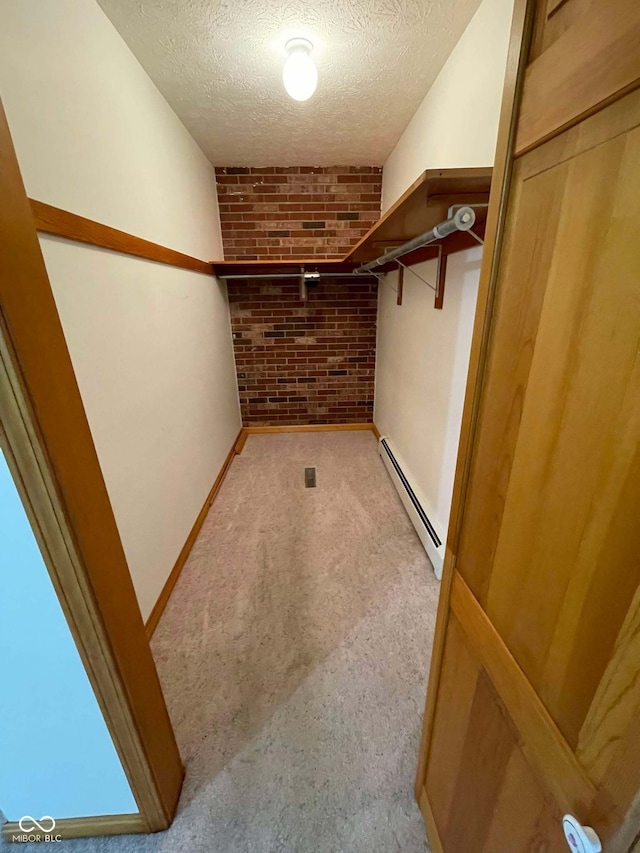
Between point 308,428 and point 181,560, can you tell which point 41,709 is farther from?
point 308,428

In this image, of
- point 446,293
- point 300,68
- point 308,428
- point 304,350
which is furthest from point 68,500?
point 308,428

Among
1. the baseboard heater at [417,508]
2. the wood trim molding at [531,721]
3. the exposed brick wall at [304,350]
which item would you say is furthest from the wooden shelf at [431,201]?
the baseboard heater at [417,508]

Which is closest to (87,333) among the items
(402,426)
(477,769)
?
(477,769)

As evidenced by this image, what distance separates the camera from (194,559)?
2072 mm

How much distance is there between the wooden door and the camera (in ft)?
1.22

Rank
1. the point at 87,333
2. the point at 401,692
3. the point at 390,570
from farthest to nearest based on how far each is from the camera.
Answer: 1. the point at 390,570
2. the point at 401,692
3. the point at 87,333

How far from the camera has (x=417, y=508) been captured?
2.21 m

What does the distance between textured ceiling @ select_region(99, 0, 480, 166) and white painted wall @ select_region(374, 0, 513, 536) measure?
13 centimetres

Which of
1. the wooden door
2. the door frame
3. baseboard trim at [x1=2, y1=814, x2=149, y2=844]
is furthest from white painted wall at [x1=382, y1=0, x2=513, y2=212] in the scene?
baseboard trim at [x1=2, y1=814, x2=149, y2=844]

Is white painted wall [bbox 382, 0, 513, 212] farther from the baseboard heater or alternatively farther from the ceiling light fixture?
the baseboard heater

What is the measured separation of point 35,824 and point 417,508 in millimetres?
1990

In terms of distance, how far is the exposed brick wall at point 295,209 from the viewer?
2.99m

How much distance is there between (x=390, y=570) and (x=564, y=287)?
1.80 m

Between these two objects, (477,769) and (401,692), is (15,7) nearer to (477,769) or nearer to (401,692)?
(477,769)
